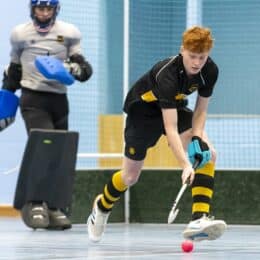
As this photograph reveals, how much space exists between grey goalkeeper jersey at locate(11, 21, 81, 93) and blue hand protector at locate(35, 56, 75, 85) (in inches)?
10.3

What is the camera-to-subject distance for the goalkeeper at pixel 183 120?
573 cm

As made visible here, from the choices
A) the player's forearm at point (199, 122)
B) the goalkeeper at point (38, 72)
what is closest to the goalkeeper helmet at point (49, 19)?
the goalkeeper at point (38, 72)

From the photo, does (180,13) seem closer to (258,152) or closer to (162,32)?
(162,32)

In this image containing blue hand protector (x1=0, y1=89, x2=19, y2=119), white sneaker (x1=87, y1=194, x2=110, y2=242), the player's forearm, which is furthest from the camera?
blue hand protector (x1=0, y1=89, x2=19, y2=119)

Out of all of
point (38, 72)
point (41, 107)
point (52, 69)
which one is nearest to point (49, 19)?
point (38, 72)

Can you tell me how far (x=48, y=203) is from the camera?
7.48 metres

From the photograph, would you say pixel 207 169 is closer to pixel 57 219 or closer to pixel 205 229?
pixel 205 229

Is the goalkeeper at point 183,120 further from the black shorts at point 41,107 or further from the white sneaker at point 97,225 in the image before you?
the black shorts at point 41,107

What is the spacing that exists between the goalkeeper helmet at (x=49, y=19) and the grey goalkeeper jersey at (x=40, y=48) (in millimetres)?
38

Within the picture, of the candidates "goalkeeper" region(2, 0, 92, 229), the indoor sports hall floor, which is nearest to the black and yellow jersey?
the indoor sports hall floor

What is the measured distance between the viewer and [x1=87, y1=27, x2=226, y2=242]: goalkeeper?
573 cm

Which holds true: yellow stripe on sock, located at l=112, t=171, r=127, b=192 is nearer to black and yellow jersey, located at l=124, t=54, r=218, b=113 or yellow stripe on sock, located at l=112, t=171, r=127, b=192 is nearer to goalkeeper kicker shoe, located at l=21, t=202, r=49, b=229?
black and yellow jersey, located at l=124, t=54, r=218, b=113

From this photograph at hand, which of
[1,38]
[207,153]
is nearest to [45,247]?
[207,153]

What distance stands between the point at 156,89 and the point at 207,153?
1.48 feet
